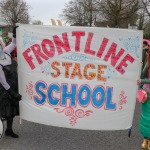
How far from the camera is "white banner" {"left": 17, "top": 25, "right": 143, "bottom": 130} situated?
148 inches

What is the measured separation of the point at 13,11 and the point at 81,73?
4777 centimetres

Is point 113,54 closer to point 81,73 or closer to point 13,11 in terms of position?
point 81,73

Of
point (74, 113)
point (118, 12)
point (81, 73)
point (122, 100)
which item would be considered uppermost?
point (118, 12)

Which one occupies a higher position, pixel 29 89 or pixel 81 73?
pixel 81 73

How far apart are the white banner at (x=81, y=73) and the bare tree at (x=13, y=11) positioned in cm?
4700

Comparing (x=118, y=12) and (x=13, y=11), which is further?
(x=13, y=11)

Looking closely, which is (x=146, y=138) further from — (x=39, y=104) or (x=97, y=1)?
(x=97, y=1)

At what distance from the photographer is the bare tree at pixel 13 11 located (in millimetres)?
49312

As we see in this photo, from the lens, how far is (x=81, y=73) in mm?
3850

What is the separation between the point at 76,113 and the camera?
3.92 meters

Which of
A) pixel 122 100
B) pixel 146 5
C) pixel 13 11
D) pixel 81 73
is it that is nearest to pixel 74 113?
pixel 81 73

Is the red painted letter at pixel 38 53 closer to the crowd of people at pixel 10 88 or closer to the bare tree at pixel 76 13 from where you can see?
the crowd of people at pixel 10 88

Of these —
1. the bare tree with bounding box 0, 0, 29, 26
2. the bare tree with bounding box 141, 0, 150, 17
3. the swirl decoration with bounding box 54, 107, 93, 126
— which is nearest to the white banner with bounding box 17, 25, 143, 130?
the swirl decoration with bounding box 54, 107, 93, 126

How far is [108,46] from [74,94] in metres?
0.76
